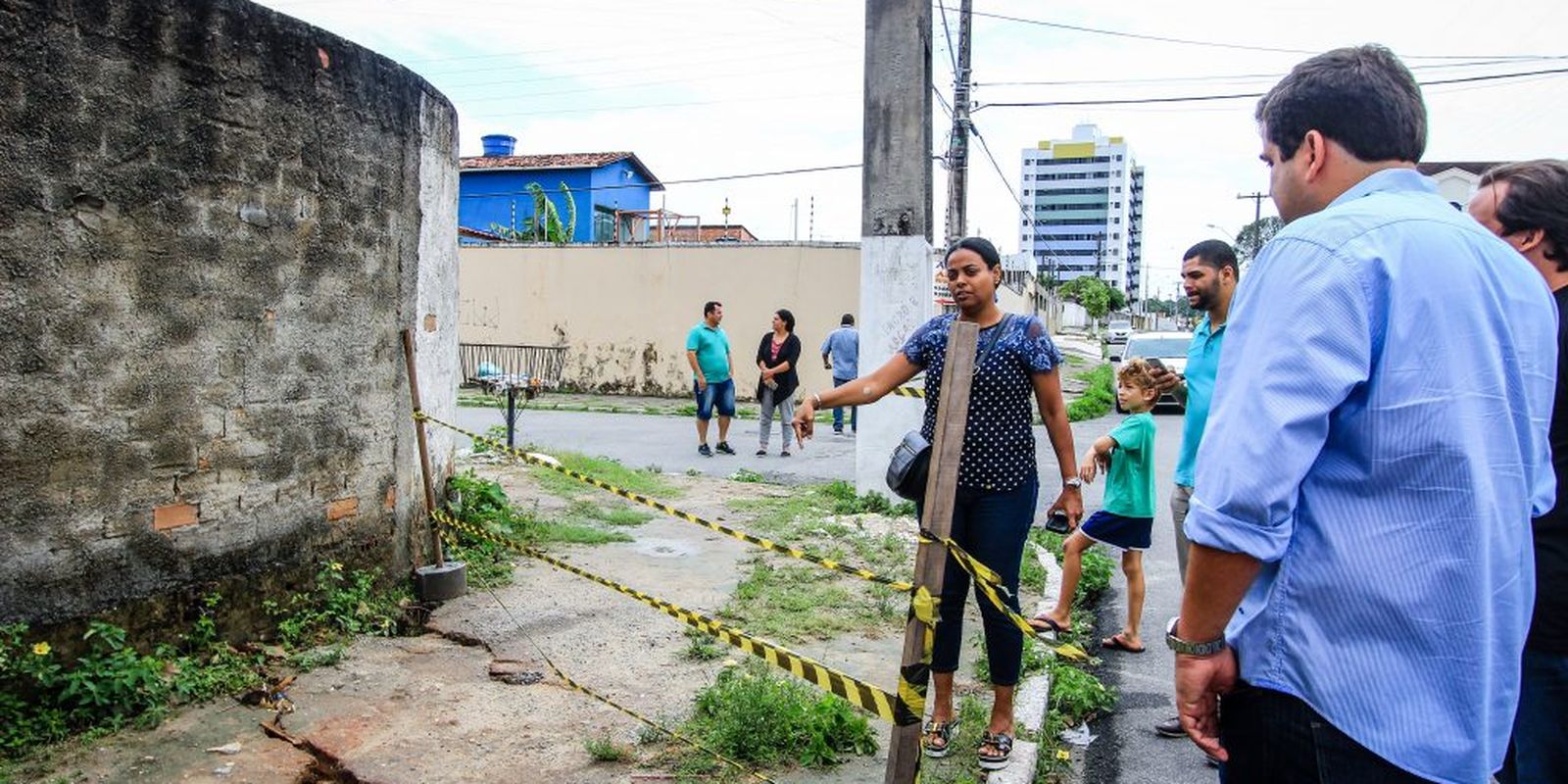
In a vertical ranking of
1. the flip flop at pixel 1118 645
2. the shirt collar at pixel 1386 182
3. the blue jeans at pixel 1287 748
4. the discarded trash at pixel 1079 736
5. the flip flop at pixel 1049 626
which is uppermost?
the shirt collar at pixel 1386 182

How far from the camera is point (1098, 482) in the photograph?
11.6 meters

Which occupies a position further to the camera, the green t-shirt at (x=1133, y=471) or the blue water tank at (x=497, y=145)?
the blue water tank at (x=497, y=145)

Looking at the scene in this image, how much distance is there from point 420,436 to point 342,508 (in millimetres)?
596

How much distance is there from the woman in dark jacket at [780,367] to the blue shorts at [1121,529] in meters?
6.31

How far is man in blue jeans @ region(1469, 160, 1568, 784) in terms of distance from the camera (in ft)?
7.81

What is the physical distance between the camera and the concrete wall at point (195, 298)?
12.5 feet

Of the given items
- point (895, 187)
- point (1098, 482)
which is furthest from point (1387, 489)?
point (1098, 482)

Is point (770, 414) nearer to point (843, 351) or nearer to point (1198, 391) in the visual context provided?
point (843, 351)

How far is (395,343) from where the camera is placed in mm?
5641

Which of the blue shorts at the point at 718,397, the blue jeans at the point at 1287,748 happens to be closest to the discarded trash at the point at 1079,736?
the blue jeans at the point at 1287,748

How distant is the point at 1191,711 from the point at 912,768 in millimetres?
1291

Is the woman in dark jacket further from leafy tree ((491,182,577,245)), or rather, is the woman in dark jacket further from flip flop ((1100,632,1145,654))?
leafy tree ((491,182,577,245))

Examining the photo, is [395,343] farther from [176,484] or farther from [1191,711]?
[1191,711]

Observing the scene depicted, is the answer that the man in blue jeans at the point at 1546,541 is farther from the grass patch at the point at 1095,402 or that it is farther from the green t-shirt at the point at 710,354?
the grass patch at the point at 1095,402
